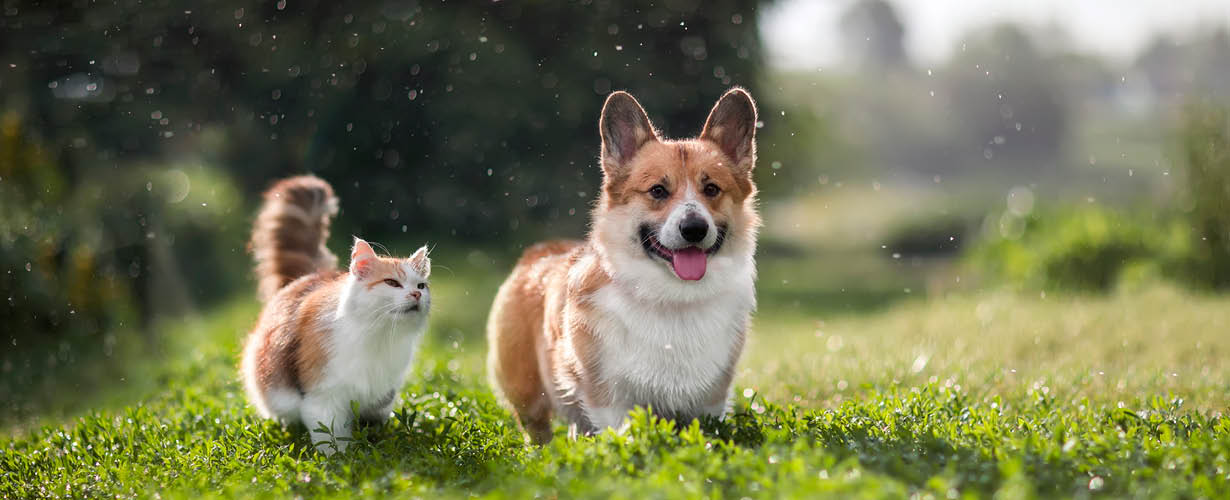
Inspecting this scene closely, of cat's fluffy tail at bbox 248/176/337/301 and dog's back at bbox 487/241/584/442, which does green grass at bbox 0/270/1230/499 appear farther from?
cat's fluffy tail at bbox 248/176/337/301

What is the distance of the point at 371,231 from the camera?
39.4 ft

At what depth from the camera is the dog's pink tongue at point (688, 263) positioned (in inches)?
170

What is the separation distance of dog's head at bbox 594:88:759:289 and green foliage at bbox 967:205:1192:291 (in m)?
8.67

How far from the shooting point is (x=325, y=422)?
4758mm

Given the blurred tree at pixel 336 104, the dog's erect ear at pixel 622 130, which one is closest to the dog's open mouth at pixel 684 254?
the dog's erect ear at pixel 622 130

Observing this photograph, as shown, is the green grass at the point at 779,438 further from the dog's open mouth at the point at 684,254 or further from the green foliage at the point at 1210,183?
the green foliage at the point at 1210,183

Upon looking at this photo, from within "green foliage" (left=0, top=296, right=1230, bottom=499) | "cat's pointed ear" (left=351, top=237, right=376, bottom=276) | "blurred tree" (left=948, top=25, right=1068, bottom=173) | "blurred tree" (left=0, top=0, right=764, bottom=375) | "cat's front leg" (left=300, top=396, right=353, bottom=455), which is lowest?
"green foliage" (left=0, top=296, right=1230, bottom=499)

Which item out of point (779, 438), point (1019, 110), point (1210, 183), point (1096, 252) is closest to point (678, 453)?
point (779, 438)

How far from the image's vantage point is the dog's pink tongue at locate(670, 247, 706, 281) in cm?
432

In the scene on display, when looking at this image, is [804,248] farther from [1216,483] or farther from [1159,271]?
[1216,483]

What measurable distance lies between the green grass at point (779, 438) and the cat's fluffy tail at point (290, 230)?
2.73ft

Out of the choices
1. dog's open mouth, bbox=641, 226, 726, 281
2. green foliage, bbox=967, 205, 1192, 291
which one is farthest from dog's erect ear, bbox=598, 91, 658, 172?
green foliage, bbox=967, 205, 1192, 291

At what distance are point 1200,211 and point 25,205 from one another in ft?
42.3

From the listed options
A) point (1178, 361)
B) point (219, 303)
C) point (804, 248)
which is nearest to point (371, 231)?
point (219, 303)
